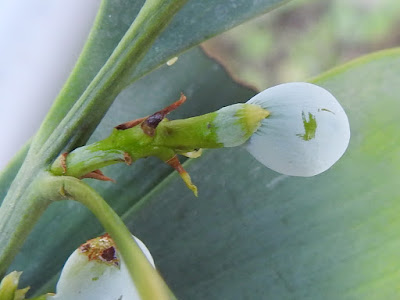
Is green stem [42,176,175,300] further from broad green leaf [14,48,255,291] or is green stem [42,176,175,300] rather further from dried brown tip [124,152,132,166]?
broad green leaf [14,48,255,291]

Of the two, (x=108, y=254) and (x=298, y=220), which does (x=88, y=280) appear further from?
(x=298, y=220)

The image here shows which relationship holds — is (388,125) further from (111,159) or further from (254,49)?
(254,49)

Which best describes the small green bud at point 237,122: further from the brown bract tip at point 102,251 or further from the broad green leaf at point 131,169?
the broad green leaf at point 131,169

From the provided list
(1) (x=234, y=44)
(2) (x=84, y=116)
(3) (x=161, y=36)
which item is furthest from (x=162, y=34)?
(1) (x=234, y=44)

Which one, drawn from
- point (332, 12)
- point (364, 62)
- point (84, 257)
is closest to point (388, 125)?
point (364, 62)

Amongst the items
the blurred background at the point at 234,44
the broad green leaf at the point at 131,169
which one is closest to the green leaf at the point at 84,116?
the broad green leaf at the point at 131,169
